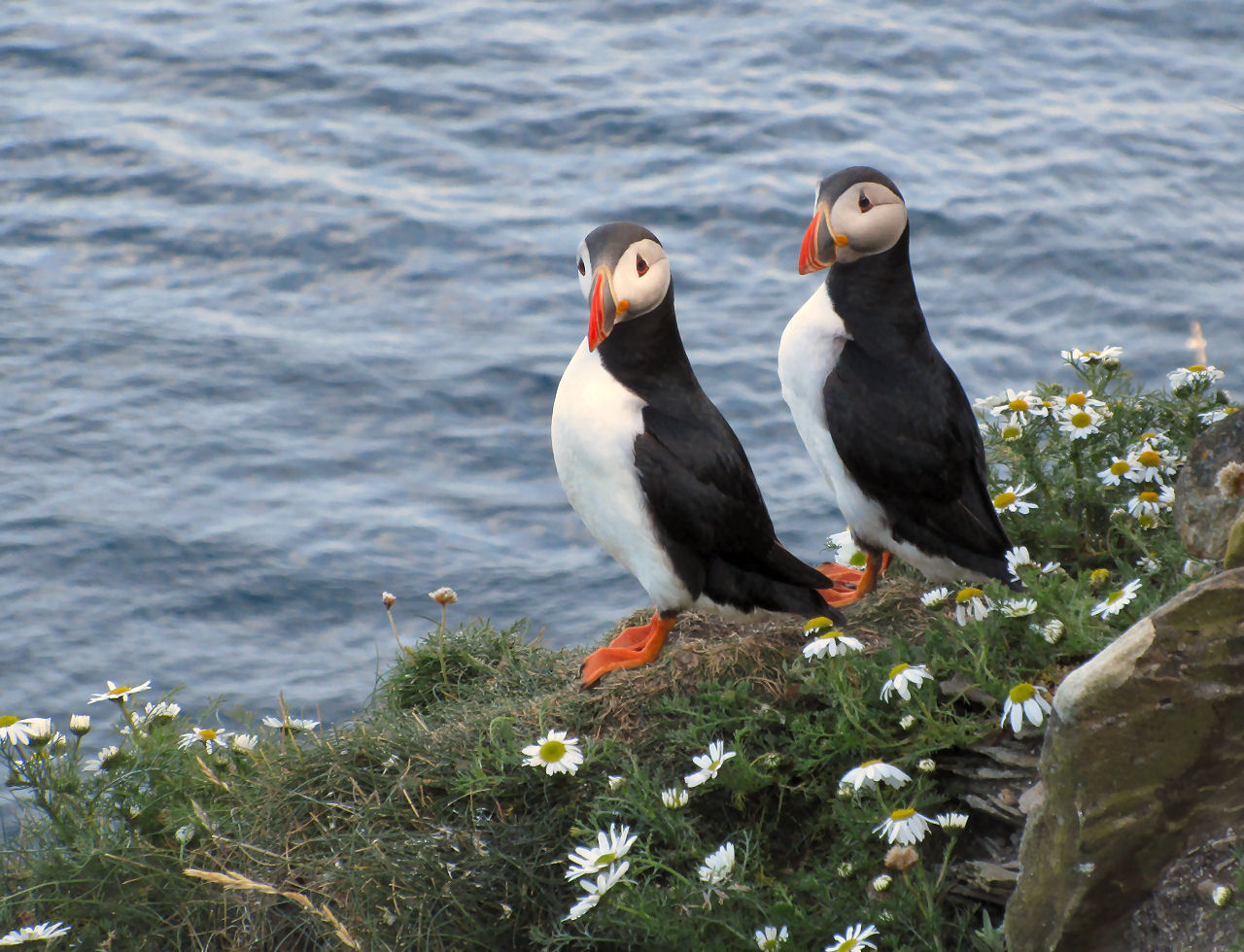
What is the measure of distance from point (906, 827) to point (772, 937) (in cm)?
39

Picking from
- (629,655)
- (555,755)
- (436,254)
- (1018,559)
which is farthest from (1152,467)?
(436,254)

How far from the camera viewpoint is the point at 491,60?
1214cm

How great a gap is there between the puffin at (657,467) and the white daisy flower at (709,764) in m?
0.68

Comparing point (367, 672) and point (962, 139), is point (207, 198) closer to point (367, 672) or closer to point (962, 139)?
point (367, 672)

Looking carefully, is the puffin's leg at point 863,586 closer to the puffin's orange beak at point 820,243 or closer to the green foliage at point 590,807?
the green foliage at point 590,807

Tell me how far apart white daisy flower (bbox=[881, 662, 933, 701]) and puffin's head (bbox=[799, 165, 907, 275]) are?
136 centimetres

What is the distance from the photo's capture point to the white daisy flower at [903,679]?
348 centimetres

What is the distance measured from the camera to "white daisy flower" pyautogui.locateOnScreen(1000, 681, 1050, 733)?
324 cm

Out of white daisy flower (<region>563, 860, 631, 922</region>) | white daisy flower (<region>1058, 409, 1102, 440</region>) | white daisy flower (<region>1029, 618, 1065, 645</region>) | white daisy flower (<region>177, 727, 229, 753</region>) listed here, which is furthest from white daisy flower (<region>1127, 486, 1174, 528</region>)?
white daisy flower (<region>177, 727, 229, 753</region>)

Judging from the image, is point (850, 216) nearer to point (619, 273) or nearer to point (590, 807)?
point (619, 273)

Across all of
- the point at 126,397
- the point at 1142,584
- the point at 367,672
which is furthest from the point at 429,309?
the point at 1142,584

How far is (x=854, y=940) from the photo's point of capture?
301 cm

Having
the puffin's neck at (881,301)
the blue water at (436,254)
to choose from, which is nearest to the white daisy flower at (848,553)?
the puffin's neck at (881,301)

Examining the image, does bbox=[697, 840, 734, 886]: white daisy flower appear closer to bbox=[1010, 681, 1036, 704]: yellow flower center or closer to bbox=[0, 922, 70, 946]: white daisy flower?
bbox=[1010, 681, 1036, 704]: yellow flower center
